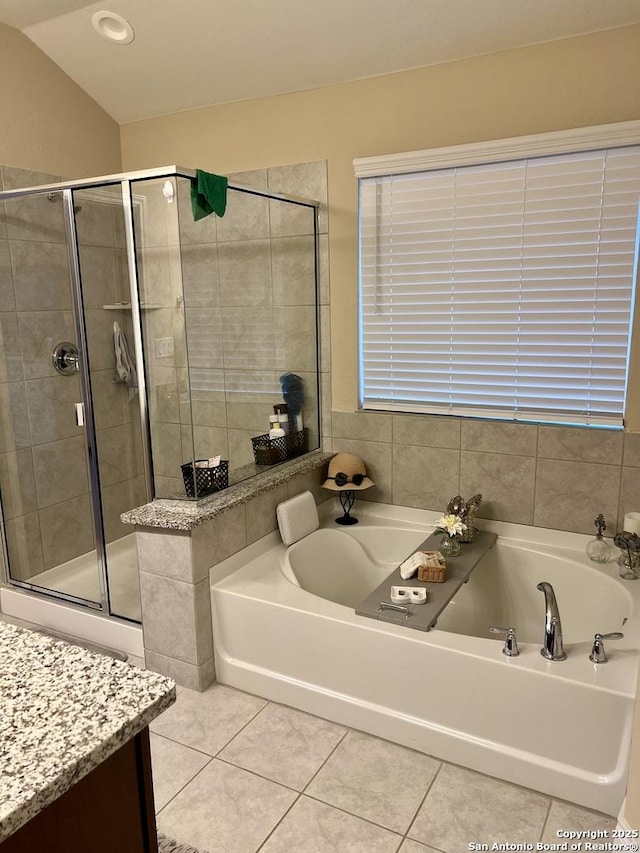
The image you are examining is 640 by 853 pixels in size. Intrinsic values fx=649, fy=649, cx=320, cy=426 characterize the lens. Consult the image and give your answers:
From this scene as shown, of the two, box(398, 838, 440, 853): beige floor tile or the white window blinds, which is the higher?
the white window blinds

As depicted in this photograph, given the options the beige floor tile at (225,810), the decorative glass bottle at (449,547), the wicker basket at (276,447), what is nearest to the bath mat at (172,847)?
the beige floor tile at (225,810)

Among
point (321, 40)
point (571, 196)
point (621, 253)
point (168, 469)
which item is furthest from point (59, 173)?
point (621, 253)

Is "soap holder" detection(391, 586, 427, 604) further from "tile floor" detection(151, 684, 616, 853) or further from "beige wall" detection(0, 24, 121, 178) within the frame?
"beige wall" detection(0, 24, 121, 178)

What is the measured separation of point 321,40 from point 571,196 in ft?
4.09

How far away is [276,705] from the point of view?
98.8 inches

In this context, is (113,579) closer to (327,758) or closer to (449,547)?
(327,758)

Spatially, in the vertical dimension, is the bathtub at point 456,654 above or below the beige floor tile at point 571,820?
above

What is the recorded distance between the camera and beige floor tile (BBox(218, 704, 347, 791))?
7.11ft

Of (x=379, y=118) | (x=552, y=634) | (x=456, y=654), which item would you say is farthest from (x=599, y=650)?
(x=379, y=118)

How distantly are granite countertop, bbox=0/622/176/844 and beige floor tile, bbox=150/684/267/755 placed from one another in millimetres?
1321

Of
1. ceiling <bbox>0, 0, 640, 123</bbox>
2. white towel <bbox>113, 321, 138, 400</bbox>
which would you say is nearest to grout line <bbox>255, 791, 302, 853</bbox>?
white towel <bbox>113, 321, 138, 400</bbox>

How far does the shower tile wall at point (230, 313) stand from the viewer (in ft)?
8.28

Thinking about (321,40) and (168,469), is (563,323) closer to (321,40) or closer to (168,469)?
(321,40)

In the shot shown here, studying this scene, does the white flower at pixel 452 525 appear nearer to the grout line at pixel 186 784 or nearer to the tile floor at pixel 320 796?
the tile floor at pixel 320 796
